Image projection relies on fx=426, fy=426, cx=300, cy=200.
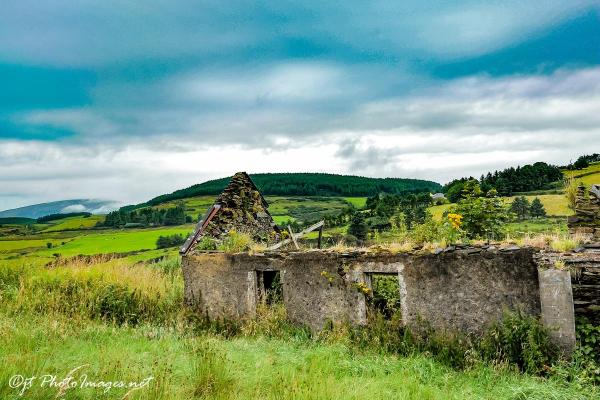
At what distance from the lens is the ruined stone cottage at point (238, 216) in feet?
48.3

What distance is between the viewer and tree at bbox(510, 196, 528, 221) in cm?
1909

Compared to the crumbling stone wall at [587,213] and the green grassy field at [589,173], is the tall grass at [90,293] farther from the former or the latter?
the green grassy field at [589,173]

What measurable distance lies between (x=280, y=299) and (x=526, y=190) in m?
18.1

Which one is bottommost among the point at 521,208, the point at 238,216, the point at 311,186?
the point at 521,208

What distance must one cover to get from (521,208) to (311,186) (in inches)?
2304

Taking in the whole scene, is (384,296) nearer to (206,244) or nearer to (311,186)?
(206,244)

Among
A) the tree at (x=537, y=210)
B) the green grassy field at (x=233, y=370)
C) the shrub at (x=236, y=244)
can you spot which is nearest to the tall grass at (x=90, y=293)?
the green grassy field at (x=233, y=370)

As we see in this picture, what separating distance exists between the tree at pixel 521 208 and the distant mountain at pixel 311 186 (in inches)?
2014

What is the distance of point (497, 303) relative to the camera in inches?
336

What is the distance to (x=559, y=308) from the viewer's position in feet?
25.2

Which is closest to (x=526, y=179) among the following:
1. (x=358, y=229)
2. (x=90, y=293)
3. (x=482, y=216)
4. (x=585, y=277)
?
(x=358, y=229)

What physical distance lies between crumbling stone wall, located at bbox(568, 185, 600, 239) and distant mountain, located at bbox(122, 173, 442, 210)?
59321 mm

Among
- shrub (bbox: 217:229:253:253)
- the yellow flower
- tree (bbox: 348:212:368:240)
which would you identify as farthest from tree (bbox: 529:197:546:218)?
shrub (bbox: 217:229:253:253)

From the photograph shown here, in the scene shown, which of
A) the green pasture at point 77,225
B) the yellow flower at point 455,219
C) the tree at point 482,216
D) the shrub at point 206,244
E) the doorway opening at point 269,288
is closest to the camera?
the yellow flower at point 455,219
